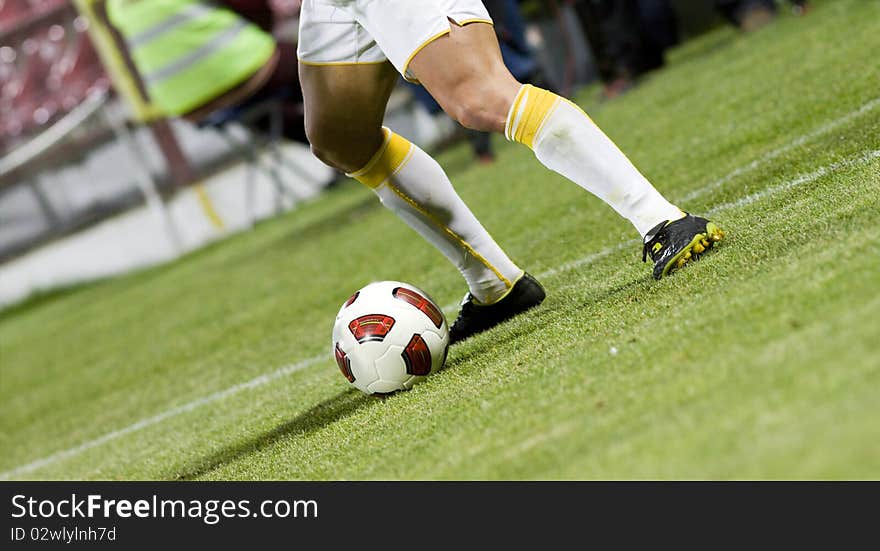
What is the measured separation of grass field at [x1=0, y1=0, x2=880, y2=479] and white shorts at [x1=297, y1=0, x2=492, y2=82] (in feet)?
2.70

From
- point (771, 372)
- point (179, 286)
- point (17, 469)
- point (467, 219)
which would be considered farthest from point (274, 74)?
point (771, 372)

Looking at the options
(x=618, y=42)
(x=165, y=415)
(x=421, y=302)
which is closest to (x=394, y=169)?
(x=421, y=302)

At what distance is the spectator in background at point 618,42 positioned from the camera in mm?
9594

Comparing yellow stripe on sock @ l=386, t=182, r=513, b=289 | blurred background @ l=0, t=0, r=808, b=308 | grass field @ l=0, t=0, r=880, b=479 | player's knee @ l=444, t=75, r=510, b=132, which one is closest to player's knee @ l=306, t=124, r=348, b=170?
yellow stripe on sock @ l=386, t=182, r=513, b=289

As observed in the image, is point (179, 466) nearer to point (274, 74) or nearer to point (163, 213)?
point (274, 74)

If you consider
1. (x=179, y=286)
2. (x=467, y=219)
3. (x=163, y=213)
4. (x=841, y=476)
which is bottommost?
(x=163, y=213)

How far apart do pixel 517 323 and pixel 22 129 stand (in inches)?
405

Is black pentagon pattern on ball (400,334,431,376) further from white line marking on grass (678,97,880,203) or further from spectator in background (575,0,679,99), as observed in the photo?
spectator in background (575,0,679,99)

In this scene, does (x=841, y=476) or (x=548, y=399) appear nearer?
(x=841, y=476)

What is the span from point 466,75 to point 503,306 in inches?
36.9

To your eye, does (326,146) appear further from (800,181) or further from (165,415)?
(165,415)

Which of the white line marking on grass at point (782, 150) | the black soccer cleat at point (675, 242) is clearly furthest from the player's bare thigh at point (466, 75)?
the white line marking on grass at point (782, 150)

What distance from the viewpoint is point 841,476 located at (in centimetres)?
175

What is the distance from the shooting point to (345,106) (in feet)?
11.8
